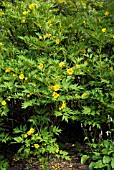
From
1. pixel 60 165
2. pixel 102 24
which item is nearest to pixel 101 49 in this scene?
pixel 102 24

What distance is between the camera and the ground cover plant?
3.02m

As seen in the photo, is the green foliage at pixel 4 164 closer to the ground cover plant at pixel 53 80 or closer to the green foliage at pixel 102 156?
the ground cover plant at pixel 53 80

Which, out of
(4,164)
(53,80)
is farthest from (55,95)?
(4,164)

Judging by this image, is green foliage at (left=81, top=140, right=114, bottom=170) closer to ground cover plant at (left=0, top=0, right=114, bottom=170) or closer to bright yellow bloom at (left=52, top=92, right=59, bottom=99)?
ground cover plant at (left=0, top=0, right=114, bottom=170)

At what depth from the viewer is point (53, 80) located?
9.61 ft

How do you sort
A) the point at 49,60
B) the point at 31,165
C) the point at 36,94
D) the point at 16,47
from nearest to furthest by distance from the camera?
the point at 36,94 → the point at 49,60 → the point at 31,165 → the point at 16,47

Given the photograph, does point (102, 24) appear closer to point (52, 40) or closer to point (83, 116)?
point (52, 40)

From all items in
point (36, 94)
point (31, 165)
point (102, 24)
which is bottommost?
point (31, 165)

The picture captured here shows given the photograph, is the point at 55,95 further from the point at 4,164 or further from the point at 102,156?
the point at 4,164

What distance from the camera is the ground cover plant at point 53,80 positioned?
3.02m

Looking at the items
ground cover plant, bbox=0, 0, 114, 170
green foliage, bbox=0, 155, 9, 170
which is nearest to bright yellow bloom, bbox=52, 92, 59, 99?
ground cover plant, bbox=0, 0, 114, 170

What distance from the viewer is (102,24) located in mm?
3523

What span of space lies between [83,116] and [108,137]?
38 centimetres

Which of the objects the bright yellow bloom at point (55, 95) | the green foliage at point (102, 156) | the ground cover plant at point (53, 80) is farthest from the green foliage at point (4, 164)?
the bright yellow bloom at point (55, 95)
